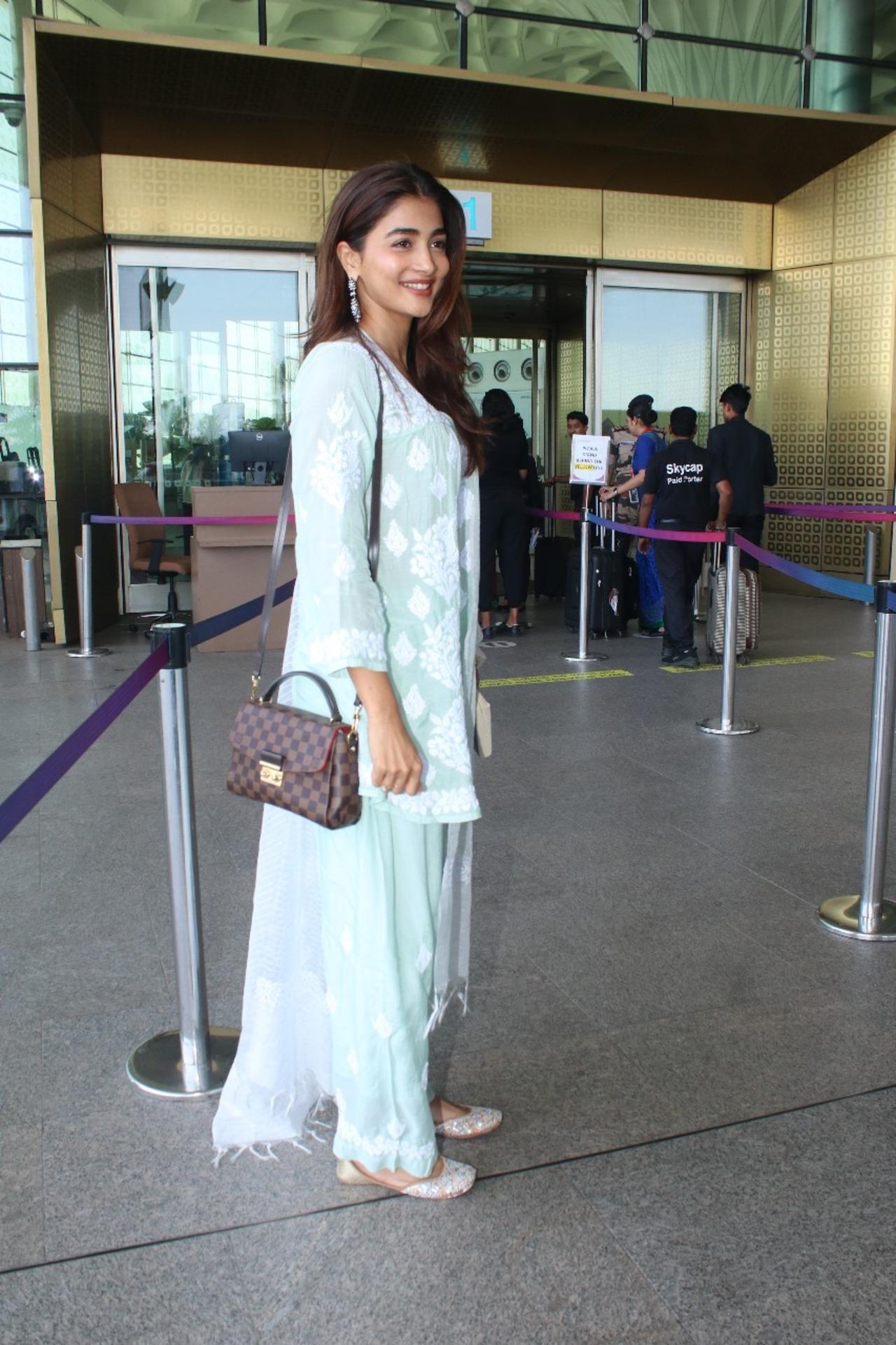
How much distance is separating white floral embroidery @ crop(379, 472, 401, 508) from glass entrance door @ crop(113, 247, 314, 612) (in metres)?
9.03

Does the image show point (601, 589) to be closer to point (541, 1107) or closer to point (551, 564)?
point (551, 564)

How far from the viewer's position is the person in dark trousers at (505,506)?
8867 mm

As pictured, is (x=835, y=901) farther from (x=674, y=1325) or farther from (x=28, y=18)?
(x=28, y=18)

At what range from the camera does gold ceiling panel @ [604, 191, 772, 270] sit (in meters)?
11.6

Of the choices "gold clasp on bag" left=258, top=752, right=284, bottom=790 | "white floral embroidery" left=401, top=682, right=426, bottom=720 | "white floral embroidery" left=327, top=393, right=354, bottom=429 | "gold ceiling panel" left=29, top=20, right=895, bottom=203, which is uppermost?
"gold ceiling panel" left=29, top=20, right=895, bottom=203

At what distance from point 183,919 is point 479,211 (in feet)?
31.6

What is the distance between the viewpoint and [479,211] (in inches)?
428

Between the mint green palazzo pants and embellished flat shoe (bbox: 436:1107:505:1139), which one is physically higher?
the mint green palazzo pants

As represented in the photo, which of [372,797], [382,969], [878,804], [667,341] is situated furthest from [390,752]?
[667,341]

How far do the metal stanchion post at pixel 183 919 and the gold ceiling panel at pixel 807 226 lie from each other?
10.9 m

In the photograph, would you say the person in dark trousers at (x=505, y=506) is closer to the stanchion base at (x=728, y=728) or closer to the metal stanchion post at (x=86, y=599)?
the metal stanchion post at (x=86, y=599)

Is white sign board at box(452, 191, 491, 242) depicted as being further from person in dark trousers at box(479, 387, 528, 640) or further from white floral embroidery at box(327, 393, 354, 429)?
white floral embroidery at box(327, 393, 354, 429)

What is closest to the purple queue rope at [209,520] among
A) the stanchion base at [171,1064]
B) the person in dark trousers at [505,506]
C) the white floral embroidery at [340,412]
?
the person in dark trousers at [505,506]

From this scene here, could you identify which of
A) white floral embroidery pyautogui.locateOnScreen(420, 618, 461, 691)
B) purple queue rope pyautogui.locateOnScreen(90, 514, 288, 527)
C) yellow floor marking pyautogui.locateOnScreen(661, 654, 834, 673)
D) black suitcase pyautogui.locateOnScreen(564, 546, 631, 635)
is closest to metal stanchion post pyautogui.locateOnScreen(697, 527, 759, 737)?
yellow floor marking pyautogui.locateOnScreen(661, 654, 834, 673)
